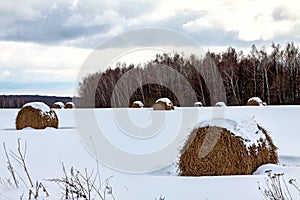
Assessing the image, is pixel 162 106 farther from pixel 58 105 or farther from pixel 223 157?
pixel 223 157

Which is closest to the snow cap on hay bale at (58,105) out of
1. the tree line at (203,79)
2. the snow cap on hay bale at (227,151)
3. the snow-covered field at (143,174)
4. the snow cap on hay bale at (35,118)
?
the tree line at (203,79)

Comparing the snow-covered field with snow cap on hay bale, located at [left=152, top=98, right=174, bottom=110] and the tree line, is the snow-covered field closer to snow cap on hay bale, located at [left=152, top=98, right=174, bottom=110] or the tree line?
snow cap on hay bale, located at [left=152, top=98, right=174, bottom=110]

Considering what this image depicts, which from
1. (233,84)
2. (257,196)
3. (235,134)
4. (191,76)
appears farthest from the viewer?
(233,84)

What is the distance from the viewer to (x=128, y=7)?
779cm

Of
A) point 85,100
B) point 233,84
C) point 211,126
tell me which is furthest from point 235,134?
point 233,84

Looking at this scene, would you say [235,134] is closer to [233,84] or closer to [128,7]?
[128,7]

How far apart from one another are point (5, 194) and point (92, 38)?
577 centimetres

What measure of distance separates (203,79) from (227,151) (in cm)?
2137

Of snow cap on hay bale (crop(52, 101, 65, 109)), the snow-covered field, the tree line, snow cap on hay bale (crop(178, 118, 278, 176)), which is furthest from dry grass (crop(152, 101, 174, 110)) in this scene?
snow cap on hay bale (crop(178, 118, 278, 176))

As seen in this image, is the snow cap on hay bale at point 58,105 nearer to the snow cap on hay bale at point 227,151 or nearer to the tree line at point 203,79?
the tree line at point 203,79

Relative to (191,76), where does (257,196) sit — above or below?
below

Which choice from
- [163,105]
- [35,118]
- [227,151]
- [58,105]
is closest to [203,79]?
[163,105]

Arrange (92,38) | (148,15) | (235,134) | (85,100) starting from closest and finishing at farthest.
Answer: (235,134) < (148,15) < (92,38) < (85,100)

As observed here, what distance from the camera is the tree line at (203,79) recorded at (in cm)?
2422
